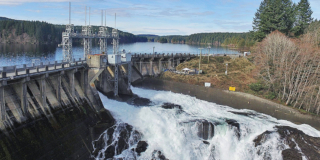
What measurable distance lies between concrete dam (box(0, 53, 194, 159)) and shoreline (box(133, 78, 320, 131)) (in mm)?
21295

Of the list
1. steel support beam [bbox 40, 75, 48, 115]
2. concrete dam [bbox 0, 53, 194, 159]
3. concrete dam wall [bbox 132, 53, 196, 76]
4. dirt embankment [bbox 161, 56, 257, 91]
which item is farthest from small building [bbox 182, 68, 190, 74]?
steel support beam [bbox 40, 75, 48, 115]

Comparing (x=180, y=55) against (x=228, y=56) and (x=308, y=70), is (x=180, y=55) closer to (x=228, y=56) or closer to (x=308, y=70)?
(x=228, y=56)

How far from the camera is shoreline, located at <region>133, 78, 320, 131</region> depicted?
35.8 metres

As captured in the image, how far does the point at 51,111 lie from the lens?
25094mm

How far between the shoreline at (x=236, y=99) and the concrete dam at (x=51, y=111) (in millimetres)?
21295

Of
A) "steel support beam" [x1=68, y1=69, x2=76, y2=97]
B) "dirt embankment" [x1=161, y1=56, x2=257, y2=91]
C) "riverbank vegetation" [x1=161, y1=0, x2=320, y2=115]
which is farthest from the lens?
"dirt embankment" [x1=161, y1=56, x2=257, y2=91]

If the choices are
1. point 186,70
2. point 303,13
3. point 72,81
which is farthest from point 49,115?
point 303,13

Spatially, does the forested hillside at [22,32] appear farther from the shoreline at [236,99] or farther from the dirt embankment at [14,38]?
the shoreline at [236,99]

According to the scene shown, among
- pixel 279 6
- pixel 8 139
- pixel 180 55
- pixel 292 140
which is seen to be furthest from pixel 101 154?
pixel 279 6

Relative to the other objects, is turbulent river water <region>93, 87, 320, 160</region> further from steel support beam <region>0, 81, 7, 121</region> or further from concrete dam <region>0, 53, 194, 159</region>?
steel support beam <region>0, 81, 7, 121</region>

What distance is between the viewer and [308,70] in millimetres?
38469

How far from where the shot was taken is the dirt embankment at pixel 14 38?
12838 centimetres

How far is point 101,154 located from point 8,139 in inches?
349

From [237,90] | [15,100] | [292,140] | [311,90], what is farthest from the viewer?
[237,90]
